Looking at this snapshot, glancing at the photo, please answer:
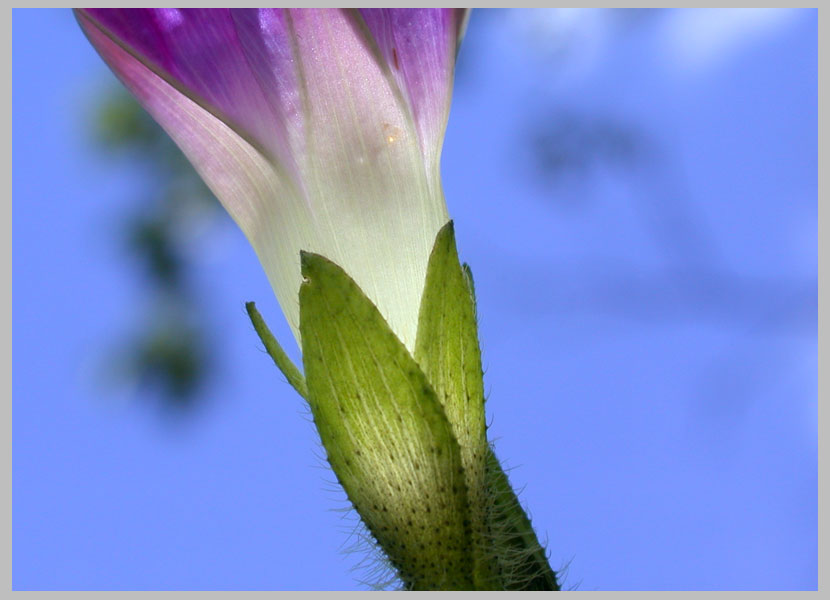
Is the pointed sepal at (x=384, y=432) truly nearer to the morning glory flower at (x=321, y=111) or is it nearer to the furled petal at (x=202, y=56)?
the morning glory flower at (x=321, y=111)

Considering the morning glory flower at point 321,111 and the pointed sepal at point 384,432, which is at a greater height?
the morning glory flower at point 321,111

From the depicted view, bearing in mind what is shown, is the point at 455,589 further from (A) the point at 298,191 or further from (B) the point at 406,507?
(A) the point at 298,191

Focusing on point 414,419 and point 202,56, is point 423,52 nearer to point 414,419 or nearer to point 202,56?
point 202,56

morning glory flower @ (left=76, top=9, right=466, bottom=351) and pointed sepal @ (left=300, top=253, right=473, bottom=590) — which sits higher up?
morning glory flower @ (left=76, top=9, right=466, bottom=351)

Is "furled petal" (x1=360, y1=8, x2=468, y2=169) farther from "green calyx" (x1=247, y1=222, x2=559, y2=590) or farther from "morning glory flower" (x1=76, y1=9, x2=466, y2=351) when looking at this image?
"green calyx" (x1=247, y1=222, x2=559, y2=590)

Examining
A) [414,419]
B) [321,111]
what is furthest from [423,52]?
[414,419]

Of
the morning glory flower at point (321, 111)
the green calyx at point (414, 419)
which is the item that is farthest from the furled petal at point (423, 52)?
the green calyx at point (414, 419)

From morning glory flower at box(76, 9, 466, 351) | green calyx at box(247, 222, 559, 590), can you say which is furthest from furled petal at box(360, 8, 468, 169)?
green calyx at box(247, 222, 559, 590)
